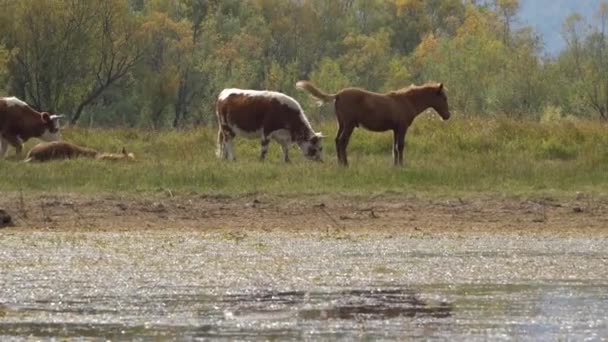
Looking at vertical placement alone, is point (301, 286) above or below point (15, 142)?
below

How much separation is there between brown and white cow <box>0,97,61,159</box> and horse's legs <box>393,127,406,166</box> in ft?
23.3

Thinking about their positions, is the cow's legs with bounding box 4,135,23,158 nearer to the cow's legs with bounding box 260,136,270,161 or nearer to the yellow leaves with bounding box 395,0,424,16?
Answer: the cow's legs with bounding box 260,136,270,161

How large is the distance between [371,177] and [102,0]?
28008 mm

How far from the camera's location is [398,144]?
2708 centimetres

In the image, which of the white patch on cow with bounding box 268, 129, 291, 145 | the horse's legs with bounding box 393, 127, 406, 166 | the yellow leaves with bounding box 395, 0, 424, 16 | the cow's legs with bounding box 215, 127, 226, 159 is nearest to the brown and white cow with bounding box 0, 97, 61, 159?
the cow's legs with bounding box 215, 127, 226, 159

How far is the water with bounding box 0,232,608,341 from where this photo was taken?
1127cm

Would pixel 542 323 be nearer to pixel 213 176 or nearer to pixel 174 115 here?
pixel 213 176

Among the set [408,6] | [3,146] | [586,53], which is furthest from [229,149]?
[408,6]

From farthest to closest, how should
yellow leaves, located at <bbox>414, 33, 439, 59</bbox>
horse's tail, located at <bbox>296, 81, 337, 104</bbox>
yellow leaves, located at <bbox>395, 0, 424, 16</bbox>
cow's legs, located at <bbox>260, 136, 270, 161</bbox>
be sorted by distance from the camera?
1. yellow leaves, located at <bbox>395, 0, 424, 16</bbox>
2. yellow leaves, located at <bbox>414, 33, 439, 59</bbox>
3. cow's legs, located at <bbox>260, 136, 270, 161</bbox>
4. horse's tail, located at <bbox>296, 81, 337, 104</bbox>

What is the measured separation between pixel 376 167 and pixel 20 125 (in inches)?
320

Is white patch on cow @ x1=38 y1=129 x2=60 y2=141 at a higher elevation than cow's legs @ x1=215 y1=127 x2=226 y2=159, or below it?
higher

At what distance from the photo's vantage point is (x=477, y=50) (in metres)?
77.8

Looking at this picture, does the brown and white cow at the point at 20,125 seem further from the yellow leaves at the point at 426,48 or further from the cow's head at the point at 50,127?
the yellow leaves at the point at 426,48

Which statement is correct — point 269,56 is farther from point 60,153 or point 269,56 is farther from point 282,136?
point 60,153
